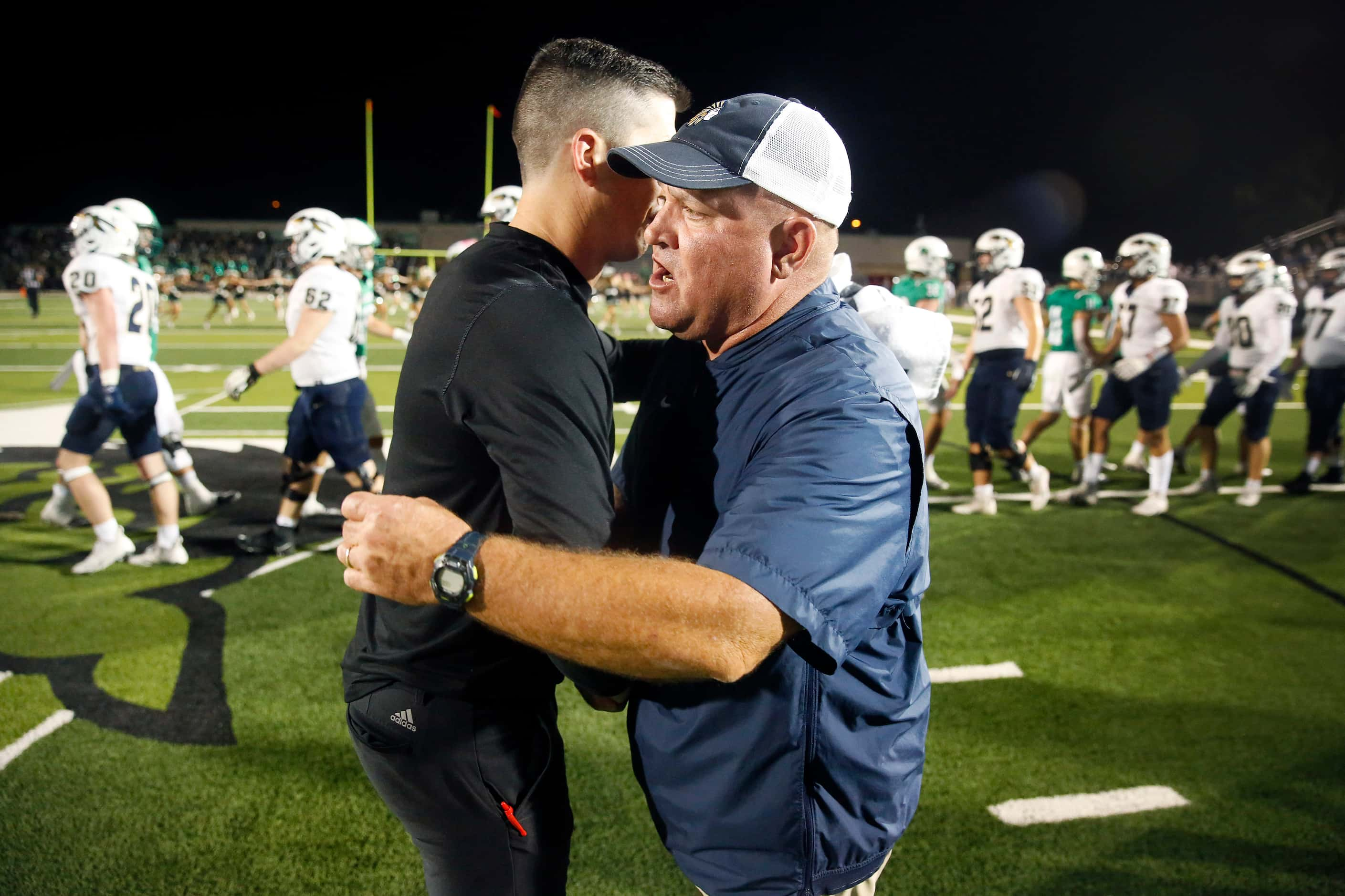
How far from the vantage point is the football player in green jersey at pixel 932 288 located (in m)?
7.84

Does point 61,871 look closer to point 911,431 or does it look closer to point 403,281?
point 911,431

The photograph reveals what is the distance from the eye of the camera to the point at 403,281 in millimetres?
14039

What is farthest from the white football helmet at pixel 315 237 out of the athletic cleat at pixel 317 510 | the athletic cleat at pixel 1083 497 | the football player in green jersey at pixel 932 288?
the athletic cleat at pixel 1083 497

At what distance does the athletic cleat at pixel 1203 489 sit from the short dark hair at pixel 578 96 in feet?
26.5

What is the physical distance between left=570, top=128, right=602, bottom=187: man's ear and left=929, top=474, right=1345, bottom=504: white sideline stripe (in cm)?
628

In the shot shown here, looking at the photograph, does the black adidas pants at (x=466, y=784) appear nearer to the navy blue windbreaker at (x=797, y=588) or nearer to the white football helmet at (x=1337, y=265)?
the navy blue windbreaker at (x=797, y=588)

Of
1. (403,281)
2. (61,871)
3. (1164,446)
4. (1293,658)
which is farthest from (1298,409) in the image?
(61,871)

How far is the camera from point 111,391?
5363 mm

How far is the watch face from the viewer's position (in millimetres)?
1175

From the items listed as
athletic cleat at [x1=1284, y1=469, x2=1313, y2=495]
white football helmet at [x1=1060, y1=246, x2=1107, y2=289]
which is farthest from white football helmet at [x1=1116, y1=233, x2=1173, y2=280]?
athletic cleat at [x1=1284, y1=469, x2=1313, y2=495]

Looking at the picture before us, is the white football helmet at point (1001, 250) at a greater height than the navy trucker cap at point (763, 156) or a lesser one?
greater

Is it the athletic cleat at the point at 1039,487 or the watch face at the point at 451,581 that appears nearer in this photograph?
the watch face at the point at 451,581

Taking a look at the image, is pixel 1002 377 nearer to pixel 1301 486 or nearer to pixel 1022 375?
pixel 1022 375

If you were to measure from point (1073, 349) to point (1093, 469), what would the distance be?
1.30 metres
